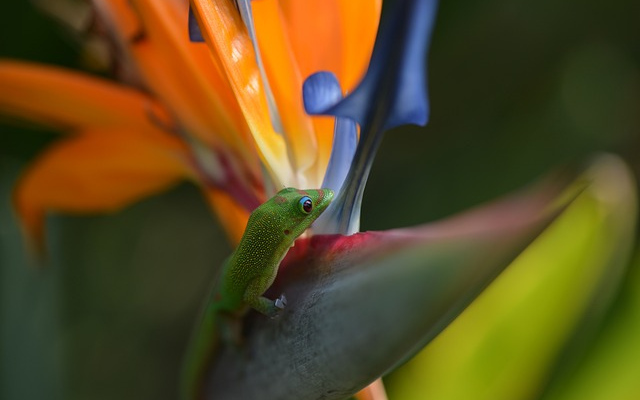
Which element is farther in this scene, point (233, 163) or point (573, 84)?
point (573, 84)

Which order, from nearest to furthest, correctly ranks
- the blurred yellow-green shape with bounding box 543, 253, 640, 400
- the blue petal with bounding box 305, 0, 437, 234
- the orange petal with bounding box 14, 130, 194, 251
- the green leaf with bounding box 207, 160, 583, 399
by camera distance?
the green leaf with bounding box 207, 160, 583, 399
the blue petal with bounding box 305, 0, 437, 234
the blurred yellow-green shape with bounding box 543, 253, 640, 400
the orange petal with bounding box 14, 130, 194, 251

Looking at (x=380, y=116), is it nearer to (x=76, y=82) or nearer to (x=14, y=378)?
(x=76, y=82)

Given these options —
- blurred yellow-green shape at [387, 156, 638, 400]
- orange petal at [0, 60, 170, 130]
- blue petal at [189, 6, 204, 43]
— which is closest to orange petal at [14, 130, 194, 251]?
orange petal at [0, 60, 170, 130]

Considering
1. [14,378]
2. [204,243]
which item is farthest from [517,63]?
[14,378]

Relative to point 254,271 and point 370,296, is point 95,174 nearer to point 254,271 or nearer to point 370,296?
point 254,271

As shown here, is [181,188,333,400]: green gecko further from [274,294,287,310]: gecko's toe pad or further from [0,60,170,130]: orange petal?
[0,60,170,130]: orange petal

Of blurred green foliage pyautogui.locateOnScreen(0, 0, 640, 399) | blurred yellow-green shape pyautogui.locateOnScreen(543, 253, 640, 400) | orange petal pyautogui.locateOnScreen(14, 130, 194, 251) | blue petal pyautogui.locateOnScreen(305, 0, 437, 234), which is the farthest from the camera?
blurred green foliage pyautogui.locateOnScreen(0, 0, 640, 399)

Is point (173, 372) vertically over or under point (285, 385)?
over
